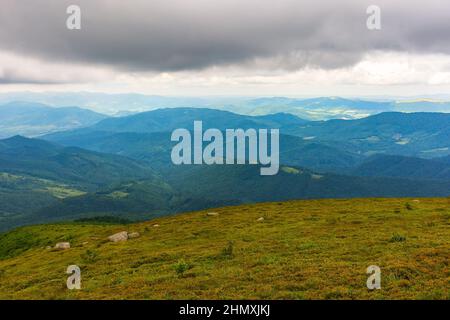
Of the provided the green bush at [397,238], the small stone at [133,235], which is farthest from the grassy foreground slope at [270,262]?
the small stone at [133,235]

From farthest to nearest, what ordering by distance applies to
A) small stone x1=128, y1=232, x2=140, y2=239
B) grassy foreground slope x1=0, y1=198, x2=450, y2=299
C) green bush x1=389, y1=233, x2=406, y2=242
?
small stone x1=128, y1=232, x2=140, y2=239 → green bush x1=389, y1=233, x2=406, y2=242 → grassy foreground slope x1=0, y1=198, x2=450, y2=299

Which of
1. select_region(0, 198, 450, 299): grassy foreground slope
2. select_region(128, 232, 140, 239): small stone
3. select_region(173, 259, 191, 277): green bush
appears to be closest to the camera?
select_region(0, 198, 450, 299): grassy foreground slope

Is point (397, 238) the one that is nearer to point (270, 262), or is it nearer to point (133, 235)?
point (270, 262)

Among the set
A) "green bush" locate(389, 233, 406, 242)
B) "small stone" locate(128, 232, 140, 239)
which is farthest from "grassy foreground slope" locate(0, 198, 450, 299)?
"small stone" locate(128, 232, 140, 239)

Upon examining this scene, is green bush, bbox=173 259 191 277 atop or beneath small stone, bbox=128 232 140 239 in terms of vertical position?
atop

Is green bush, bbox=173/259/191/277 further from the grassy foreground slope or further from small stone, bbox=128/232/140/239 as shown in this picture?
small stone, bbox=128/232/140/239

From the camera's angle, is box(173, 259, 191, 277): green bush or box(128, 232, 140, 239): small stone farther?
box(128, 232, 140, 239): small stone
